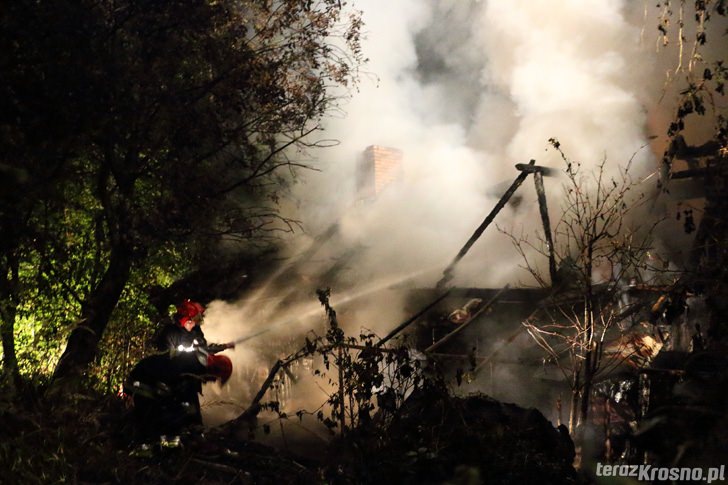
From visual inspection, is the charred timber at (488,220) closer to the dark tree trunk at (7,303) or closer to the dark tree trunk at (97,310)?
the dark tree trunk at (97,310)

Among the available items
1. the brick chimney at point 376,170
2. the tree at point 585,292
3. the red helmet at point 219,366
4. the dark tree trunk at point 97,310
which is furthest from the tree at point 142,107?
the brick chimney at point 376,170

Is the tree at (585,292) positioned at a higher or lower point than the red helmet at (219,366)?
higher

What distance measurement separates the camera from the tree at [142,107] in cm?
634

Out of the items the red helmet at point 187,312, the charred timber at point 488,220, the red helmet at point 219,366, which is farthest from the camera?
the charred timber at point 488,220

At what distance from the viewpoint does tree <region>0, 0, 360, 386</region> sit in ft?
20.8

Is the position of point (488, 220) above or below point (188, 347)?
above

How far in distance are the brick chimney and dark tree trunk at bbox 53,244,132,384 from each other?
14.2m

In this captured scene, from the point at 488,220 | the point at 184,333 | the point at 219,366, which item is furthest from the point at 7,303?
the point at 488,220

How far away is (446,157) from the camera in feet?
77.2

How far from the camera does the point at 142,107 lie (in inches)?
290

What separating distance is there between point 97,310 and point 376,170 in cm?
1537

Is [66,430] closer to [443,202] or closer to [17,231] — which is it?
[17,231]

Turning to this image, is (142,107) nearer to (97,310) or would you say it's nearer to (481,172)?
(97,310)

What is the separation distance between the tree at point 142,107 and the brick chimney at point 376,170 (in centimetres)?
1166
